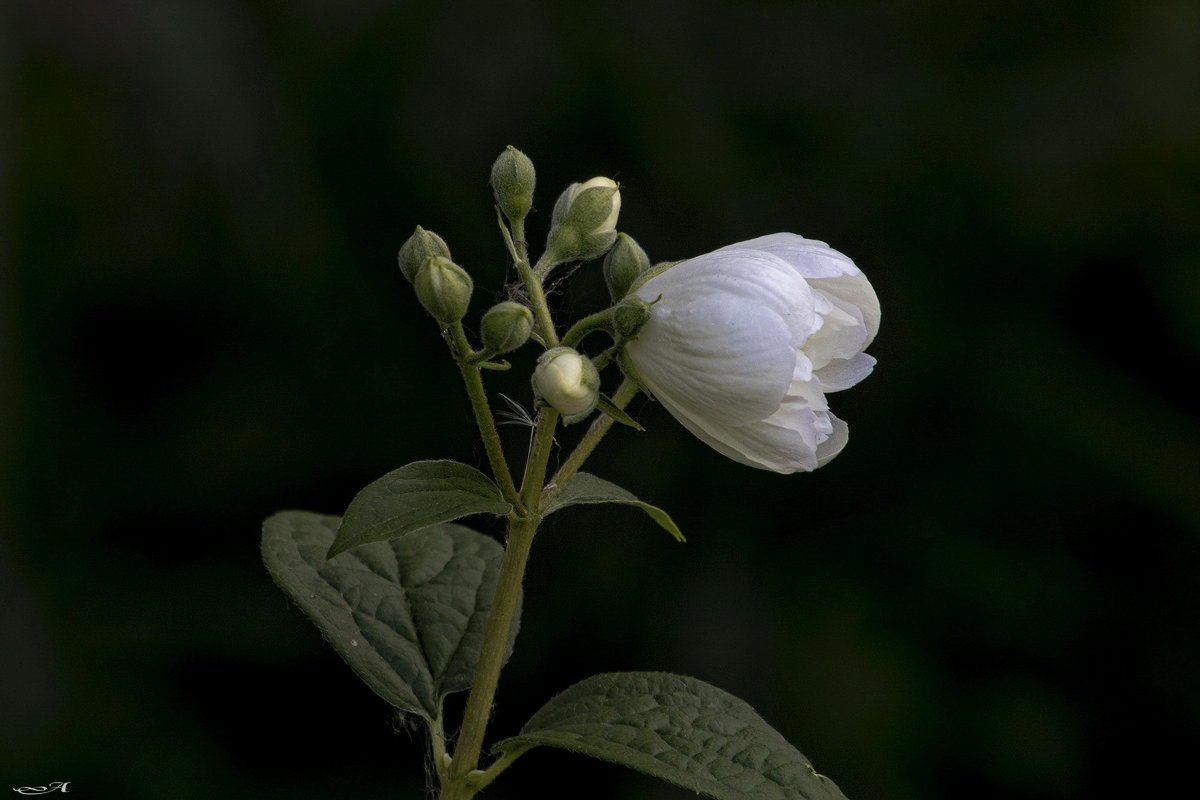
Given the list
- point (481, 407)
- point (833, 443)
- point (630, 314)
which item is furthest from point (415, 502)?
point (833, 443)

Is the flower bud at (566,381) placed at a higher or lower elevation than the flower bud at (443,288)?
lower

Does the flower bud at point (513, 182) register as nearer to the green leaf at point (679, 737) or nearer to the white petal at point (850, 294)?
the white petal at point (850, 294)

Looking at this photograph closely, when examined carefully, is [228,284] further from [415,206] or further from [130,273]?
[415,206]

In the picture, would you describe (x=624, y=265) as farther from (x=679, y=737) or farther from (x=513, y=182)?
(x=679, y=737)

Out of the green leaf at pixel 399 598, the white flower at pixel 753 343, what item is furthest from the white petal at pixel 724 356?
the green leaf at pixel 399 598

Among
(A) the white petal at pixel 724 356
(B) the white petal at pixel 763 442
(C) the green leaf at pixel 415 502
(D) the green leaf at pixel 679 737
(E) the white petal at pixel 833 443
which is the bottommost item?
(D) the green leaf at pixel 679 737

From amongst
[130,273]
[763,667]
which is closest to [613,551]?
[763,667]

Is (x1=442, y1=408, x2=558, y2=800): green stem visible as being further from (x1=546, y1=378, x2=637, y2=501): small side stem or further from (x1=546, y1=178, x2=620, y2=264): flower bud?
(x1=546, y1=178, x2=620, y2=264): flower bud
